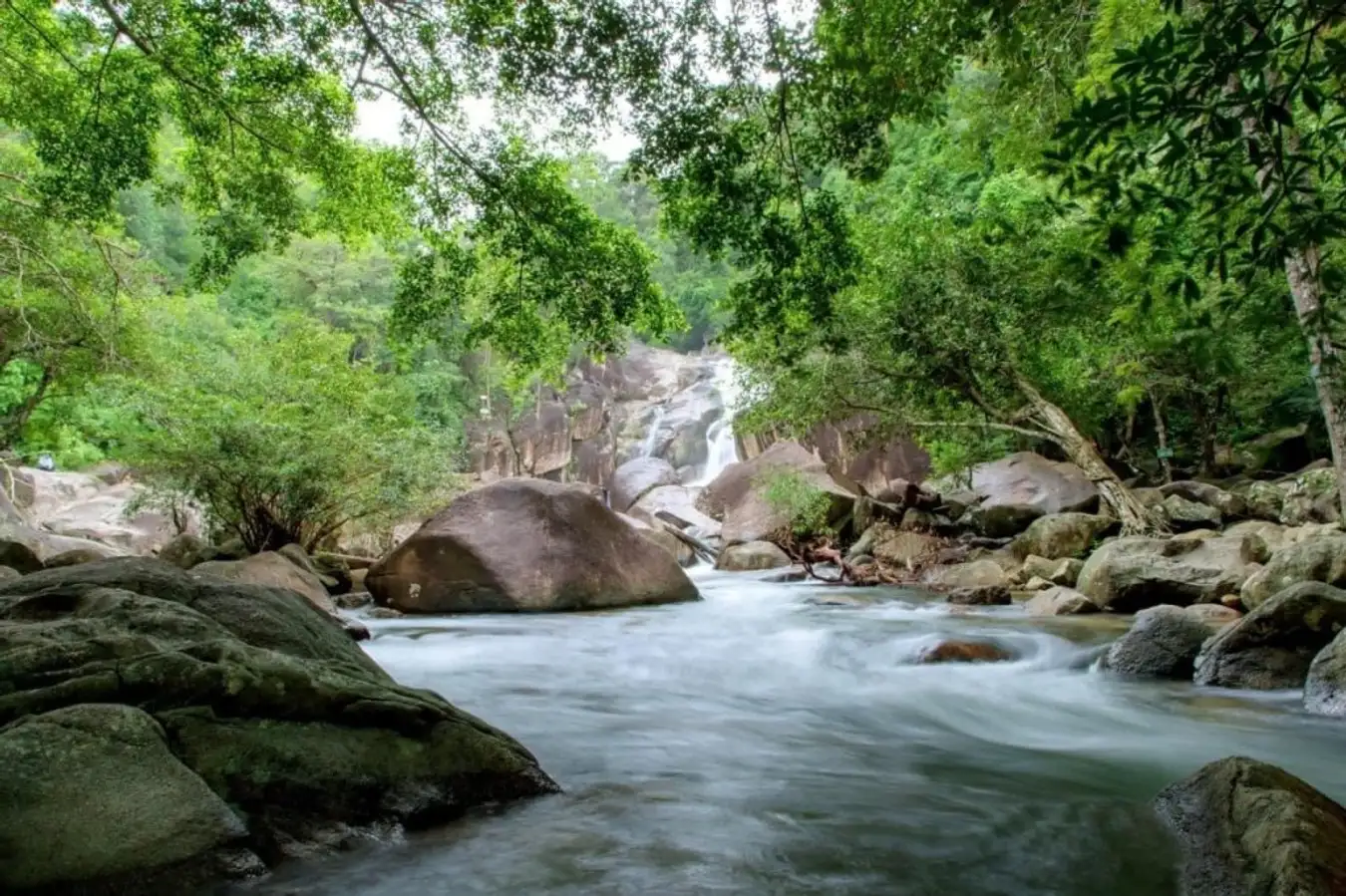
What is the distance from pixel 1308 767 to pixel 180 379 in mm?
14355

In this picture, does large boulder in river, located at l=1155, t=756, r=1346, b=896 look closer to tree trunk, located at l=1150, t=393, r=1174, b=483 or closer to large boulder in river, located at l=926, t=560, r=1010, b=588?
large boulder in river, located at l=926, t=560, r=1010, b=588

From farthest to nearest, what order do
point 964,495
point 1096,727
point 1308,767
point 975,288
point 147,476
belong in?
Answer: point 964,495, point 975,288, point 147,476, point 1096,727, point 1308,767

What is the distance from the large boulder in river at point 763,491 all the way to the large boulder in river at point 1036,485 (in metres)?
3.27

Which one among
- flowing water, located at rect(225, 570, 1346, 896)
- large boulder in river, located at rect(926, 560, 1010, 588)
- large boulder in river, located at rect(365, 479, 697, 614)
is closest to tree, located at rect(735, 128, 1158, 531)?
large boulder in river, located at rect(926, 560, 1010, 588)

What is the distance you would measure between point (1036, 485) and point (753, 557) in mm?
5904

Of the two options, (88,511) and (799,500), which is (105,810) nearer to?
(799,500)

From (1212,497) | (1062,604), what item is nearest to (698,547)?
(1212,497)

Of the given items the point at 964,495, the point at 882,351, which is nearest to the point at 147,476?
the point at 882,351

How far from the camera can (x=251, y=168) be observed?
845 cm

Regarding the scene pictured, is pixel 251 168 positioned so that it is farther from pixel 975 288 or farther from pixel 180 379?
pixel 975 288

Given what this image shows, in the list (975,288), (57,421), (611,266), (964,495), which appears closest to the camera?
(611,266)

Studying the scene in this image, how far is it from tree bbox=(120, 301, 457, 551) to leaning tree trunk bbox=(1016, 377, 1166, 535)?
9711 millimetres

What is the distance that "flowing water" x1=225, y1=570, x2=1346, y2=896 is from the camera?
2.81 m

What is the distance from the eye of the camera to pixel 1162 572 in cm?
900
